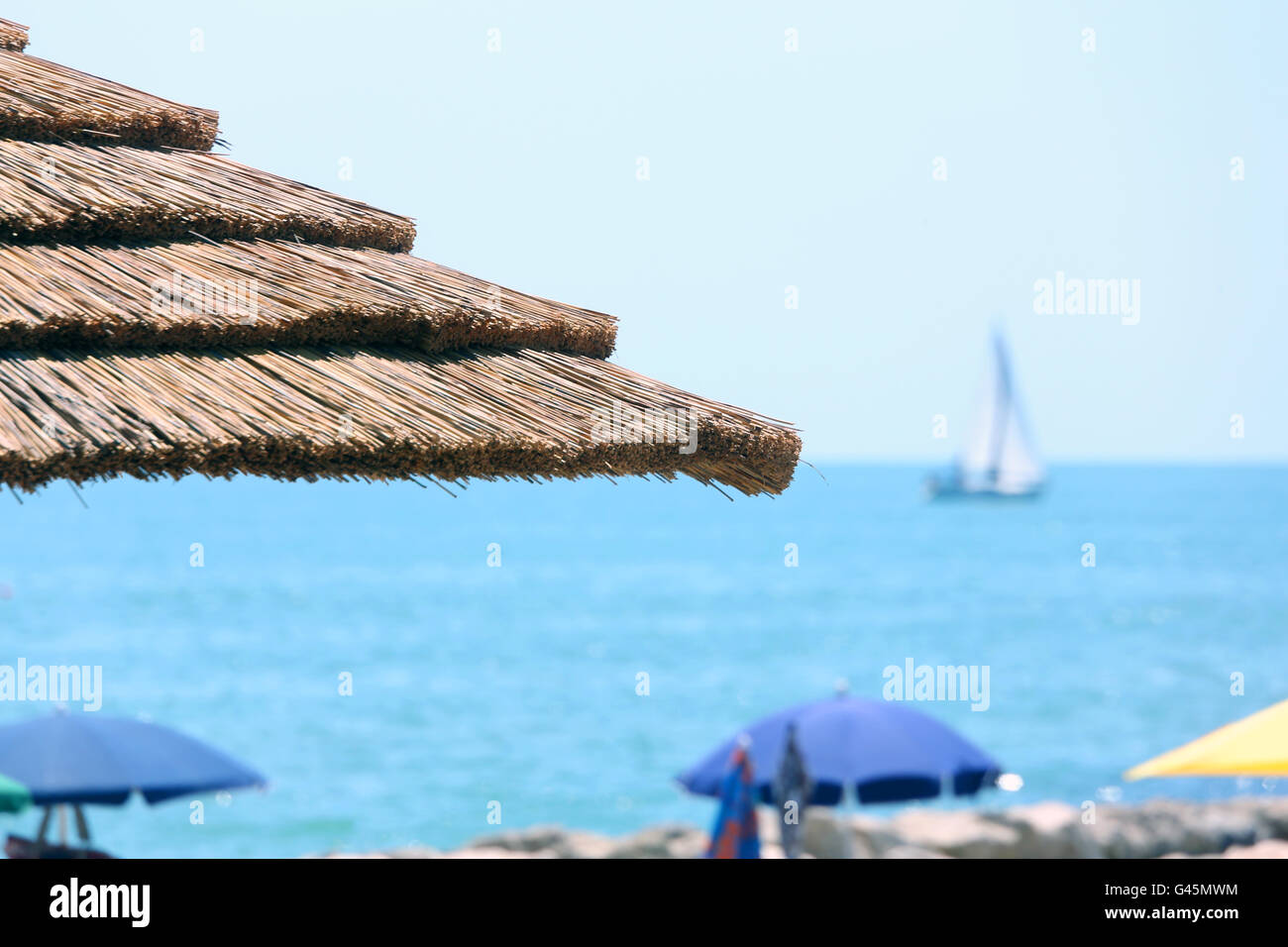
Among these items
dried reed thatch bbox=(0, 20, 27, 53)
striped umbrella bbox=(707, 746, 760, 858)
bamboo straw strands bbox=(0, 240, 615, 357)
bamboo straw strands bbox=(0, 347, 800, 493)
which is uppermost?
dried reed thatch bbox=(0, 20, 27, 53)

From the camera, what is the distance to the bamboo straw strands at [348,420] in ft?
8.62

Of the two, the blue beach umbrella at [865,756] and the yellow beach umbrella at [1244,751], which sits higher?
the yellow beach umbrella at [1244,751]

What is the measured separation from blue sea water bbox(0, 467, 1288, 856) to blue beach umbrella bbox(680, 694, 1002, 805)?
317 cm

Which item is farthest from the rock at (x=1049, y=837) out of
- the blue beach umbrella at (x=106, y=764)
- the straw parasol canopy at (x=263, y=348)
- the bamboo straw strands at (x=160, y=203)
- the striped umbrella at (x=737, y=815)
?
the bamboo straw strands at (x=160, y=203)

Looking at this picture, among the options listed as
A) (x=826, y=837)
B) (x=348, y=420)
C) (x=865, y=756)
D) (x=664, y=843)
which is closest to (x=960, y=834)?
(x=826, y=837)

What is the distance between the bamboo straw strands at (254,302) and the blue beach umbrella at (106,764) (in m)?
6.53

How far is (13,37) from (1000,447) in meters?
66.9

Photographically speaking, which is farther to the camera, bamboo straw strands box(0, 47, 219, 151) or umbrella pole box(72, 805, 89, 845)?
umbrella pole box(72, 805, 89, 845)

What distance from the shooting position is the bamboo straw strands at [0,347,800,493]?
2.63 metres

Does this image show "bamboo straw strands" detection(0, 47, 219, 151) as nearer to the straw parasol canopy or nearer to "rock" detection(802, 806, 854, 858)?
the straw parasol canopy

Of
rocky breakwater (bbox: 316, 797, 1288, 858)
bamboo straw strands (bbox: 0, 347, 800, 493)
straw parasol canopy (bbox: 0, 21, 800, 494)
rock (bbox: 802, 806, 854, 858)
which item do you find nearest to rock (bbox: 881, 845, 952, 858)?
rocky breakwater (bbox: 316, 797, 1288, 858)

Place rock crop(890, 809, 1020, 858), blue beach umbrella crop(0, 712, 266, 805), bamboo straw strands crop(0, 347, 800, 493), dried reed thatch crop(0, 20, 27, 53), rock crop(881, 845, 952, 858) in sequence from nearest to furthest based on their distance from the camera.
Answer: bamboo straw strands crop(0, 347, 800, 493)
dried reed thatch crop(0, 20, 27, 53)
blue beach umbrella crop(0, 712, 266, 805)
rock crop(881, 845, 952, 858)
rock crop(890, 809, 1020, 858)

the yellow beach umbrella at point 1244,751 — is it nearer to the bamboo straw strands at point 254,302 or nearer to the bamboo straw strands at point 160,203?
the bamboo straw strands at point 254,302

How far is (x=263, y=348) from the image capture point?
3.11m
